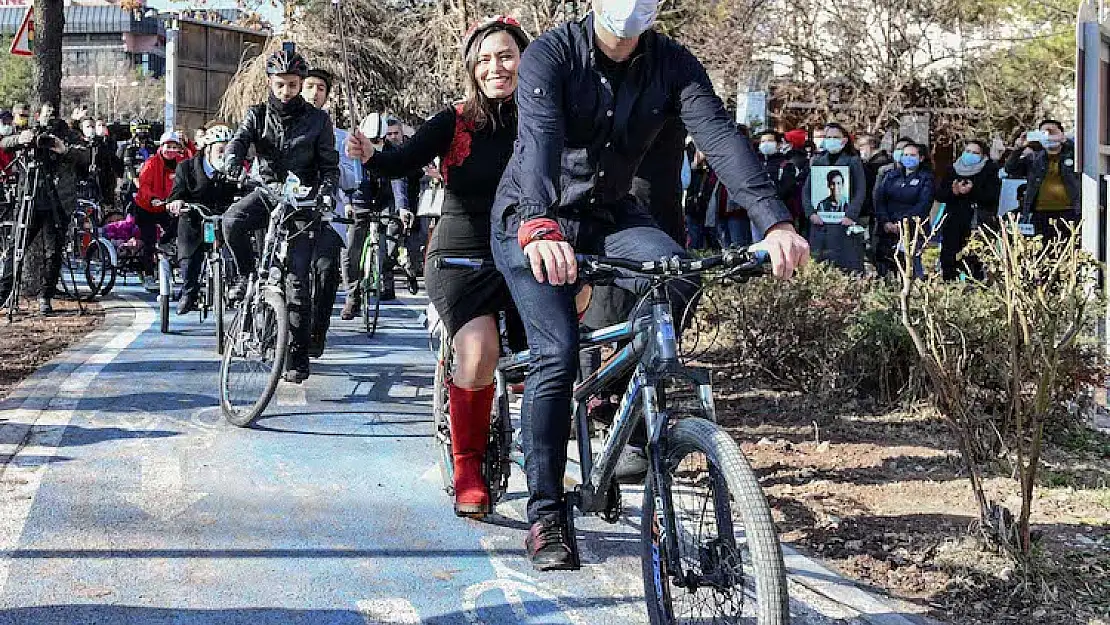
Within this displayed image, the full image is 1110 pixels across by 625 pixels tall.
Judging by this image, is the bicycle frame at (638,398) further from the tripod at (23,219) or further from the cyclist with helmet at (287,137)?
the tripod at (23,219)

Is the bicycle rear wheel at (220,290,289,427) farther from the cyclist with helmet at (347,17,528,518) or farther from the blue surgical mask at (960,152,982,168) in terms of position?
the blue surgical mask at (960,152,982,168)

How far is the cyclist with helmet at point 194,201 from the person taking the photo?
12.3m

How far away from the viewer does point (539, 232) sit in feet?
12.5

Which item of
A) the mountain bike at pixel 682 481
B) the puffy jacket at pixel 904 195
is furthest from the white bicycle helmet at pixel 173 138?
the mountain bike at pixel 682 481

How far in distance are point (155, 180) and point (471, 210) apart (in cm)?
1052

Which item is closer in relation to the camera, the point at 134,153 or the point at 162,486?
the point at 162,486

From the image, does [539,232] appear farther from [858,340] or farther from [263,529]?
[858,340]

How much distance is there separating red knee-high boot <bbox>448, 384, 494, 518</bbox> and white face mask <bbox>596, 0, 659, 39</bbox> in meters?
1.64

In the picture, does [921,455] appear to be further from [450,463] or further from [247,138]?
[247,138]

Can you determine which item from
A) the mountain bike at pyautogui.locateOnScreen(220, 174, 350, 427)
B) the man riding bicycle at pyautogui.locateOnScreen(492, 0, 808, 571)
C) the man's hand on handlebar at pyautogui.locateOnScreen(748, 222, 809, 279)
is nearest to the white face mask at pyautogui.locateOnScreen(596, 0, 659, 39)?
the man riding bicycle at pyautogui.locateOnScreen(492, 0, 808, 571)

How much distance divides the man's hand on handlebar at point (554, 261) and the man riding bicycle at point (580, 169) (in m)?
0.24

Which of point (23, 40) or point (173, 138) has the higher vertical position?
point (23, 40)

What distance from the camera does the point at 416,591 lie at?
15.6 ft

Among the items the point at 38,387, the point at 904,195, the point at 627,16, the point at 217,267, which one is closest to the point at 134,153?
the point at 217,267
